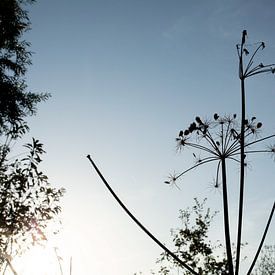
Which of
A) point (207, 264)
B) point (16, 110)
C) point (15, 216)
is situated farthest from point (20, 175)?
point (207, 264)

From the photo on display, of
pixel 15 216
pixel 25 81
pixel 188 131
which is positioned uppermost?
pixel 25 81

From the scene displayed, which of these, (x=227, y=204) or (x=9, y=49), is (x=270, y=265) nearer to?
(x=9, y=49)

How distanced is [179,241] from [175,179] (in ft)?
87.5

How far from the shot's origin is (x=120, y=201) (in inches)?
62.5

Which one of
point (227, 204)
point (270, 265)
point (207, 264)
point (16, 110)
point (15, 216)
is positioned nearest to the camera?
point (227, 204)

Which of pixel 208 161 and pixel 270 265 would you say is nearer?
pixel 208 161

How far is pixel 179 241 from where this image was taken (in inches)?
1129

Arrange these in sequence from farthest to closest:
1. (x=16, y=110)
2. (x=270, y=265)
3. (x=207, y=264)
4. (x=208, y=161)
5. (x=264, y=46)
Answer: (x=270, y=265) → (x=207, y=264) → (x=16, y=110) → (x=208, y=161) → (x=264, y=46)

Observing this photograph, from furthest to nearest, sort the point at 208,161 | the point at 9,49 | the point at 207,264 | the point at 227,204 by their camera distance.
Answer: the point at 207,264 → the point at 9,49 → the point at 208,161 → the point at 227,204

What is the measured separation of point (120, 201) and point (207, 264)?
2784cm

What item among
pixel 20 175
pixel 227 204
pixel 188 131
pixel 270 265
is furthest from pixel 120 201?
pixel 270 265

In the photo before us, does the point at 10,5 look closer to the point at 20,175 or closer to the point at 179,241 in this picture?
the point at 20,175

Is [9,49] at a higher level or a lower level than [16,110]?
higher

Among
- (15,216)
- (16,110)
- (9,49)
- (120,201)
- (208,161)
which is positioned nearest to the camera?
(120,201)
